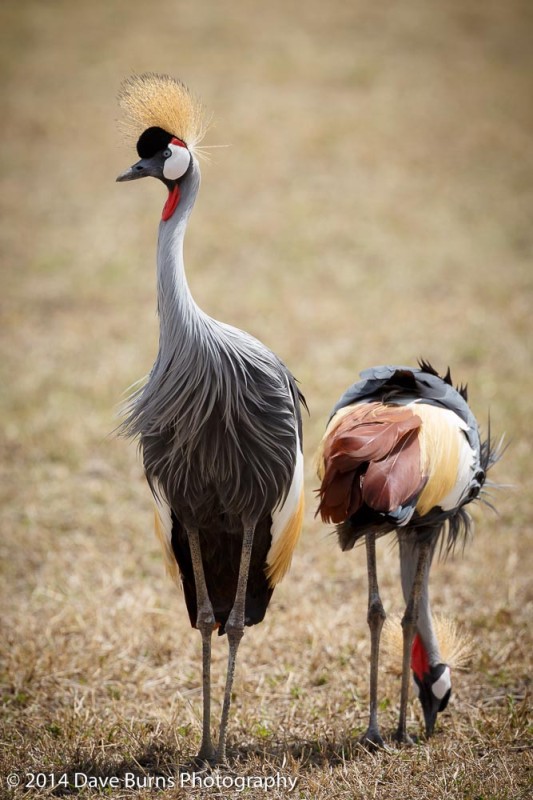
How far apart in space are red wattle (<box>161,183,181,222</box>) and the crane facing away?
0.96m

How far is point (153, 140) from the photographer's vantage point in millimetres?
2889

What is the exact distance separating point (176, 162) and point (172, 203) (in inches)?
5.4

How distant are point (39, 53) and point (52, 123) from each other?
11.0ft

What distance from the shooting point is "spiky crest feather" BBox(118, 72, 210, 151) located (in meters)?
2.88

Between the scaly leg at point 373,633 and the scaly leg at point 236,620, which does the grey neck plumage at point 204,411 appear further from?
the scaly leg at point 373,633

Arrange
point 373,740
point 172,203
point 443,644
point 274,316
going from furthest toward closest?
point 274,316, point 443,644, point 373,740, point 172,203

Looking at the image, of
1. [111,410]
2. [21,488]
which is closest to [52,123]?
[111,410]

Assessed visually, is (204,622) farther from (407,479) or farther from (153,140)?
(153,140)

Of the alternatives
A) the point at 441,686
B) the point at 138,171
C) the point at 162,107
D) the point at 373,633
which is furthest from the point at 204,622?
the point at 162,107

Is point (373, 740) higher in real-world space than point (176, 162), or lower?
lower

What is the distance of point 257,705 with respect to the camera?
3.58 meters

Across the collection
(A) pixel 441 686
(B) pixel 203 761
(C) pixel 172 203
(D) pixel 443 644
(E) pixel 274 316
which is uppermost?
(E) pixel 274 316

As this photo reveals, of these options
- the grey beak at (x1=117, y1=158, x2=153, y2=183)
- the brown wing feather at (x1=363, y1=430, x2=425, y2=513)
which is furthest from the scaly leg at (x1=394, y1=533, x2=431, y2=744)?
the grey beak at (x1=117, y1=158, x2=153, y2=183)

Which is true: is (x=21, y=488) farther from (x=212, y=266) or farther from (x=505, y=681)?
(x=212, y=266)
